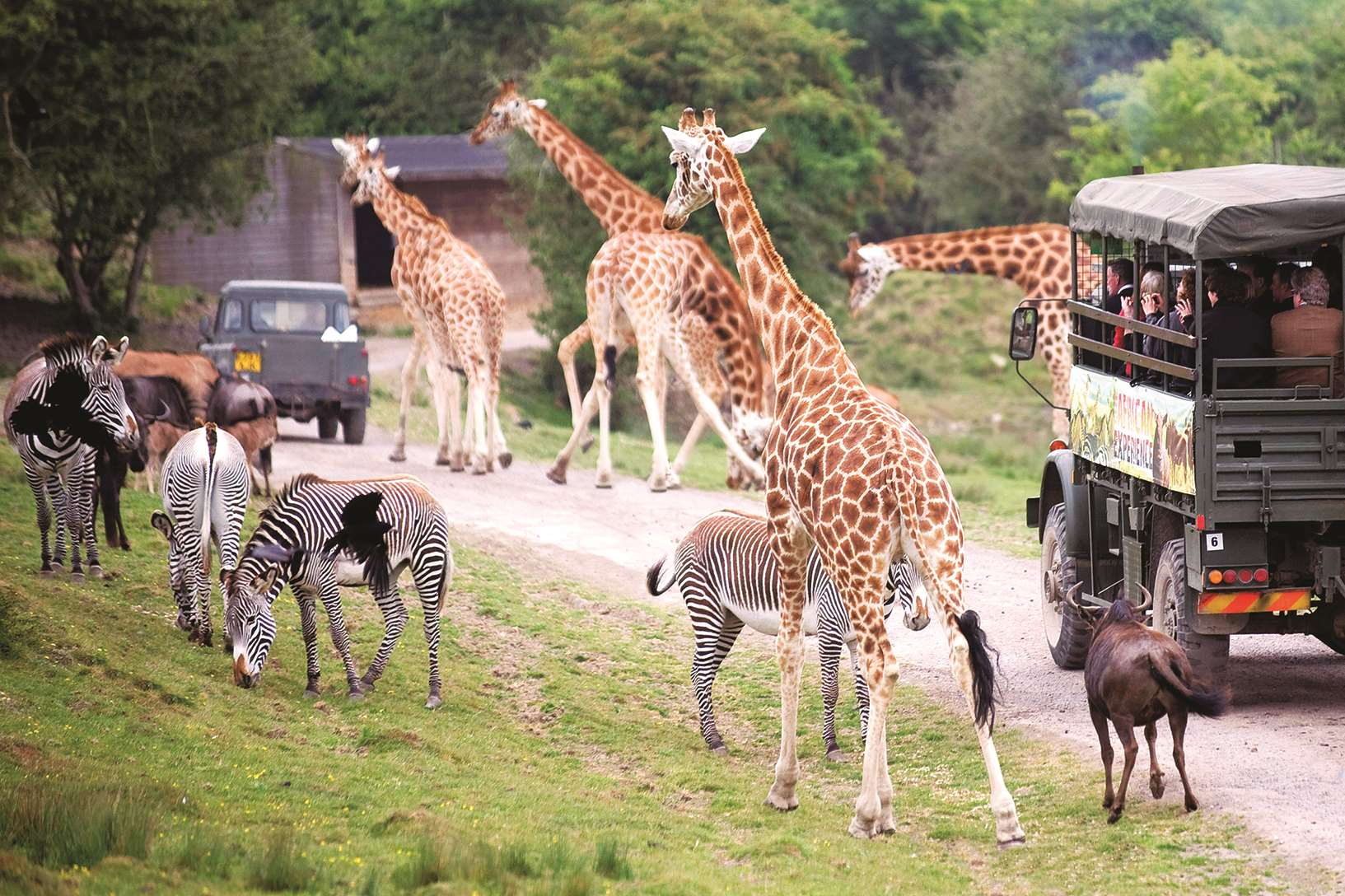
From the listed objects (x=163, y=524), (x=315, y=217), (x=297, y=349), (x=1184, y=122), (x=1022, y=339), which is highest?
(x=1184, y=122)

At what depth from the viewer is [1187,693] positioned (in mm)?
8922

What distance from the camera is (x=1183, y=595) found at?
34.5ft

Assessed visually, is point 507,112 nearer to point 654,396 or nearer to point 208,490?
point 654,396

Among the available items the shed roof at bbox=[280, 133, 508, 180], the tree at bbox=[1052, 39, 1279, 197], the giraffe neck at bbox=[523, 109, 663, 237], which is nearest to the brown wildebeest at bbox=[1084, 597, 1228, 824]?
the giraffe neck at bbox=[523, 109, 663, 237]

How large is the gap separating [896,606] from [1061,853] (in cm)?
647

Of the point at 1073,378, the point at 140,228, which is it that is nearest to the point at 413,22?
the point at 140,228

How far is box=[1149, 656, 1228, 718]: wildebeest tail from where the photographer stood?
893 centimetres

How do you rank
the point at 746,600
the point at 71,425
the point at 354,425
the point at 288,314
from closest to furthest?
the point at 746,600 → the point at 71,425 → the point at 354,425 → the point at 288,314

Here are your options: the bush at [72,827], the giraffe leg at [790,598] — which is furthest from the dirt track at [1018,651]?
the bush at [72,827]

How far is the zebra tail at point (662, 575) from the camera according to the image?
12055mm

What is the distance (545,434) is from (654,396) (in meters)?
6.59

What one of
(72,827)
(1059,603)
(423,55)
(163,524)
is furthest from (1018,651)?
(423,55)

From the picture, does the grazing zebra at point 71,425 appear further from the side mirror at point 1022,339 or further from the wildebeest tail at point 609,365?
the wildebeest tail at point 609,365

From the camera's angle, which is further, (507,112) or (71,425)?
(507,112)
